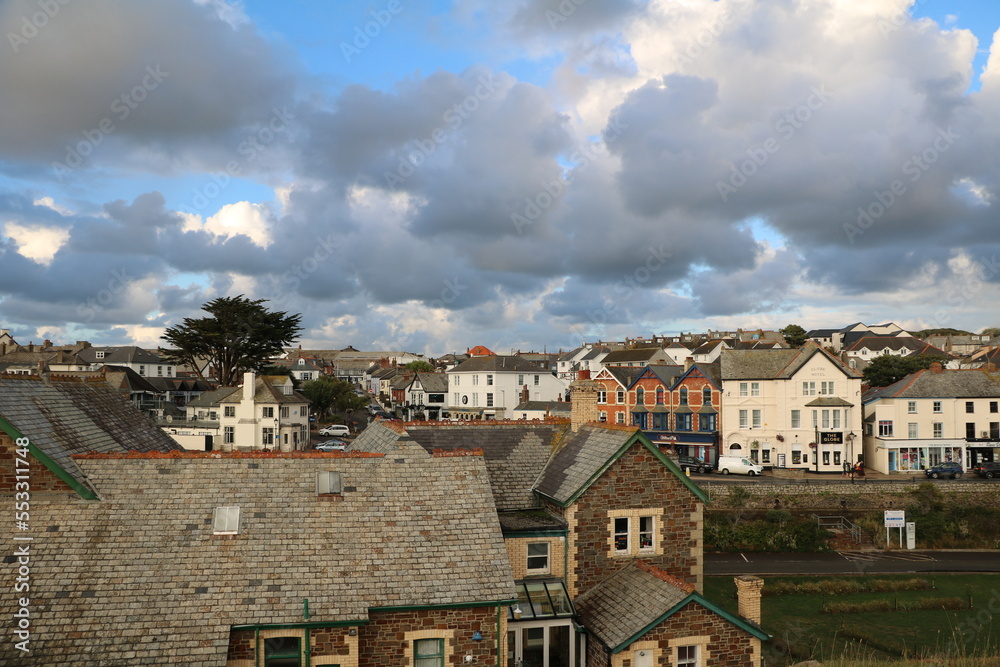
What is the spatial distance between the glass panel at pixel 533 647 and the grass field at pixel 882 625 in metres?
9.13

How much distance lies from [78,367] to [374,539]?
8462 cm

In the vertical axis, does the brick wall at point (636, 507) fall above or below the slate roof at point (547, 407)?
below

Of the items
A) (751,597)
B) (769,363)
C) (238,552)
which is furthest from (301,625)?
(769,363)

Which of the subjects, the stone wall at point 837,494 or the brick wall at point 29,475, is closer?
the brick wall at point 29,475

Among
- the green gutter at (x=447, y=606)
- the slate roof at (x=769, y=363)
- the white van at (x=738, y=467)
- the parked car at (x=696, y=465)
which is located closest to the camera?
the green gutter at (x=447, y=606)

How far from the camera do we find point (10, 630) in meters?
13.6

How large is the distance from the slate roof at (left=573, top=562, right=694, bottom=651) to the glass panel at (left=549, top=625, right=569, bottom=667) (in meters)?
0.60

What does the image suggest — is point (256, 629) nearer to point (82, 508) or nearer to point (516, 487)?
point (82, 508)

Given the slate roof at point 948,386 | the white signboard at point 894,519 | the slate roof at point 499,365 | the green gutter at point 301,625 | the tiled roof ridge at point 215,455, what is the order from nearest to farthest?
the green gutter at point 301,625 < the tiled roof ridge at point 215,455 < the white signboard at point 894,519 < the slate roof at point 948,386 < the slate roof at point 499,365

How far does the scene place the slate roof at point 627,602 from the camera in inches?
660

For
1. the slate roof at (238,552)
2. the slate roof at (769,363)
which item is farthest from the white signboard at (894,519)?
the slate roof at (238,552)

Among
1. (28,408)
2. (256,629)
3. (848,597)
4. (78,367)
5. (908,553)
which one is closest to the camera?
(256,629)

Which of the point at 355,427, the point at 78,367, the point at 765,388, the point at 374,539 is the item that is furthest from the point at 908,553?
the point at 78,367

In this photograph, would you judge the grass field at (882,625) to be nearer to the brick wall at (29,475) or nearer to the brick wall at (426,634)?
the brick wall at (426,634)
